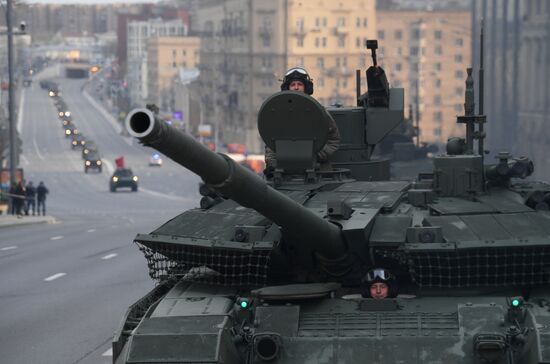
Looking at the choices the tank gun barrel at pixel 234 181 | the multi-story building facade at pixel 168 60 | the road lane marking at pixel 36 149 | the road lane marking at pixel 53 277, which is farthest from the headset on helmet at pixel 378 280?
the multi-story building facade at pixel 168 60

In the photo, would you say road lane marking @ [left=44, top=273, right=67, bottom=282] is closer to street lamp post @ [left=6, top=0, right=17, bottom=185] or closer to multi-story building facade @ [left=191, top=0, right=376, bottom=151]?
street lamp post @ [left=6, top=0, right=17, bottom=185]

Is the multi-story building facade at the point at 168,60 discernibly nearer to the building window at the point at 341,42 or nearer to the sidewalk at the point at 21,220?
the building window at the point at 341,42

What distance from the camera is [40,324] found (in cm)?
2644

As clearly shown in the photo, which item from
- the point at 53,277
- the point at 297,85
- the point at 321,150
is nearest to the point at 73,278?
the point at 53,277

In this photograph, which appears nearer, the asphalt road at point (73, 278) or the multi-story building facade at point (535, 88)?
the asphalt road at point (73, 278)

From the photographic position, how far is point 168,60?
7707 inches

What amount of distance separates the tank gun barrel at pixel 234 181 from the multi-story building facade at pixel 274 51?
9597cm

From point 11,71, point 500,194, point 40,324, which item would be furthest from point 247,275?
point 11,71

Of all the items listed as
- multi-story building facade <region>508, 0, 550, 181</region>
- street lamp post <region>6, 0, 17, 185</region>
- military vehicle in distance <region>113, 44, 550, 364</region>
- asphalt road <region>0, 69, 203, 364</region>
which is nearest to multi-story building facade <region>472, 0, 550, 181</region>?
multi-story building facade <region>508, 0, 550, 181</region>

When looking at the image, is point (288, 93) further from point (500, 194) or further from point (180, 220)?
point (500, 194)

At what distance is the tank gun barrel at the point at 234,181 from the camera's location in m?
12.4

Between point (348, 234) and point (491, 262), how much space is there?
1.54 metres

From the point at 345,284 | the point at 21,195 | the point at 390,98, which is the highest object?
the point at 390,98

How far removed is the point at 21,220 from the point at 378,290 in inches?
1869
